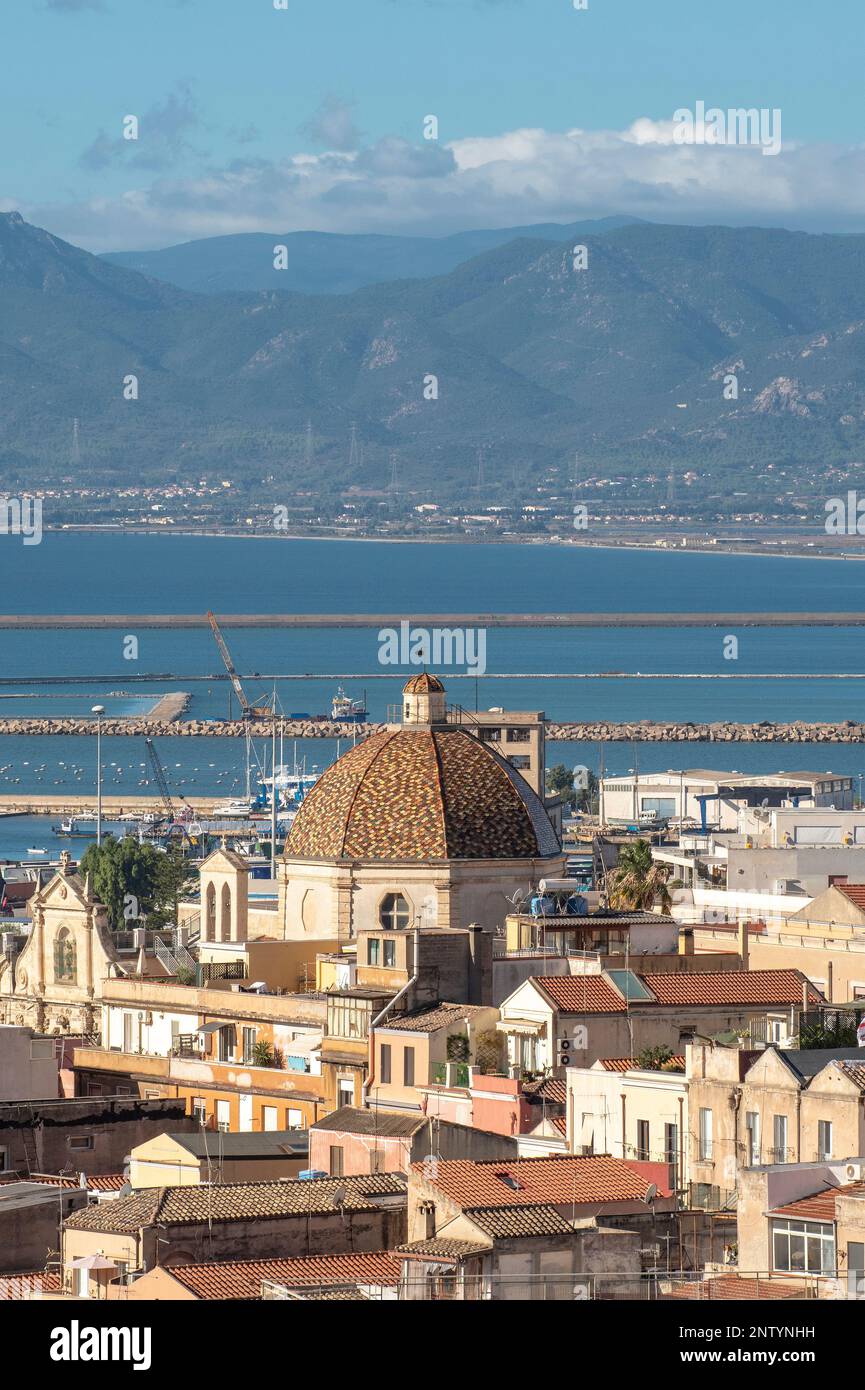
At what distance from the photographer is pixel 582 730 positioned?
534 feet

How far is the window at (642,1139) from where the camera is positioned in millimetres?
24150

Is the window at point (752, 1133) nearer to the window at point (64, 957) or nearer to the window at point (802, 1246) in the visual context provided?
the window at point (802, 1246)

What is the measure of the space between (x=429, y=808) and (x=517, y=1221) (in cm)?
1886

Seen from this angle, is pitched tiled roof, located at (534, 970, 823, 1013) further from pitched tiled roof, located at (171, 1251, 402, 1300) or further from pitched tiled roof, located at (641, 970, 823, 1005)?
pitched tiled roof, located at (171, 1251, 402, 1300)

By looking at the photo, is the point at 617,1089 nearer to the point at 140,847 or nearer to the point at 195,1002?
the point at 195,1002

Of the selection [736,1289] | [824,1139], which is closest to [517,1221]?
[736,1289]

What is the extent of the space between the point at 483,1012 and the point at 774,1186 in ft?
33.2

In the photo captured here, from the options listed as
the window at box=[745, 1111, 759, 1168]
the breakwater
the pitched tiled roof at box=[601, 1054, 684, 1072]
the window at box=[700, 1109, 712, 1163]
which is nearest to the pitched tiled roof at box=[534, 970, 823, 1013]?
the pitched tiled roof at box=[601, 1054, 684, 1072]

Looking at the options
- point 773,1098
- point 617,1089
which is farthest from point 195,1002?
point 773,1098

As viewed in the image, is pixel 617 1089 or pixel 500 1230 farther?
pixel 617 1089

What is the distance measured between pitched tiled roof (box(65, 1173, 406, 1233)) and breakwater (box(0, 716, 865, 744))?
127936mm

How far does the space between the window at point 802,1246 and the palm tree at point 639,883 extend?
20573mm

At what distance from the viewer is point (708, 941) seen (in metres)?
34.8
